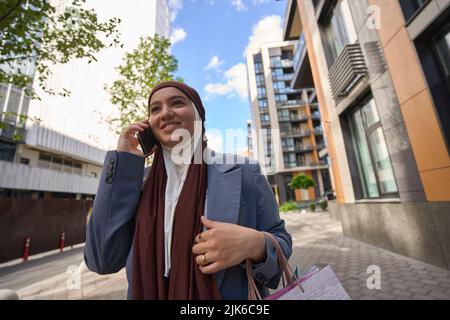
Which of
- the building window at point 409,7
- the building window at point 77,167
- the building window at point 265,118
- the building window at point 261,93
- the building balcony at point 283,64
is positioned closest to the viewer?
the building window at point 409,7

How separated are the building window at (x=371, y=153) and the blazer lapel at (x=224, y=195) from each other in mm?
6254

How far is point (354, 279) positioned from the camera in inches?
163

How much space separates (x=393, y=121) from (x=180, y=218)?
598cm

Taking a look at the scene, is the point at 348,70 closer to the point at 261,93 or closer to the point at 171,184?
the point at 171,184

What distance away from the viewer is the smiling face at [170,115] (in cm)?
133

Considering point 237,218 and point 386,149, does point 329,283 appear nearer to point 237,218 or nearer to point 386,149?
point 237,218

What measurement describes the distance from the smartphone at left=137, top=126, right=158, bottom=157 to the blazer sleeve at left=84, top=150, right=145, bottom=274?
0.11 meters

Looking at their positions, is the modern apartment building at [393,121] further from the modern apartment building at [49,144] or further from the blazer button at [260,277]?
the modern apartment building at [49,144]

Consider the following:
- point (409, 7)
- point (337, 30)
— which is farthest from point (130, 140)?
point (337, 30)

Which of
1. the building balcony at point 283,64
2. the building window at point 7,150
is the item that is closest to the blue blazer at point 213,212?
the building window at point 7,150

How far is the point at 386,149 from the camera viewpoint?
19.2 ft

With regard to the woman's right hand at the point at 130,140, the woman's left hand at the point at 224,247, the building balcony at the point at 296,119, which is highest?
the building balcony at the point at 296,119

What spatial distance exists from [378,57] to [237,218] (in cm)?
651

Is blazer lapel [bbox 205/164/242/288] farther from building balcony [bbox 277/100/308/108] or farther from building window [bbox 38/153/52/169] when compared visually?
building balcony [bbox 277/100/308/108]
